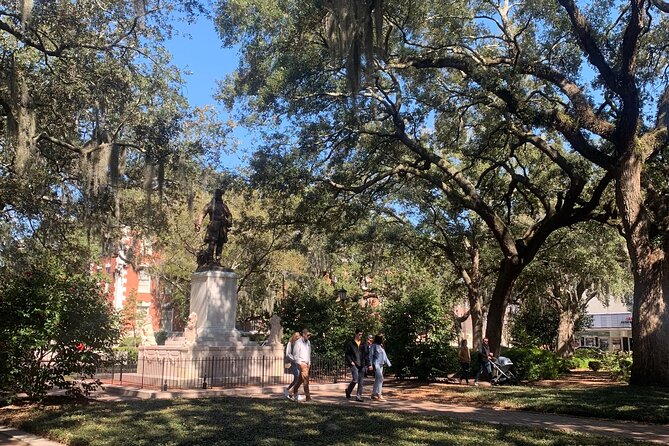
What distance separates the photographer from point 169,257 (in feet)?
119

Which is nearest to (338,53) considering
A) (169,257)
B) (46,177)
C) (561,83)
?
(561,83)

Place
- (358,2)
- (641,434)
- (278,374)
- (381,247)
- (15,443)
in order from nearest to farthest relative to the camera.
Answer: (15,443) < (641,434) < (358,2) < (278,374) < (381,247)

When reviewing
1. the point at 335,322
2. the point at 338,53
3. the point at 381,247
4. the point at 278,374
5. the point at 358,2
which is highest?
the point at 358,2

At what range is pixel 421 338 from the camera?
21203mm

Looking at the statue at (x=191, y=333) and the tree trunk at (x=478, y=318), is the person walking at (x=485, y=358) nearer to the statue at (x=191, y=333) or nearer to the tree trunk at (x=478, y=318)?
the tree trunk at (x=478, y=318)

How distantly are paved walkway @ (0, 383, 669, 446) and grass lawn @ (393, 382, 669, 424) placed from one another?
1.29ft

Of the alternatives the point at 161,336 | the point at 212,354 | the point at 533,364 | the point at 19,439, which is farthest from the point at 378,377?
the point at 161,336

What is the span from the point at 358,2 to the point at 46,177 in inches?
409

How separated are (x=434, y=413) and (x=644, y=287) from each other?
7.51m

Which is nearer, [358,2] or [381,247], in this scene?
[358,2]

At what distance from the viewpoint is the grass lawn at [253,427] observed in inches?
339

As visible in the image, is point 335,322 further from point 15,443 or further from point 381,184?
point 15,443

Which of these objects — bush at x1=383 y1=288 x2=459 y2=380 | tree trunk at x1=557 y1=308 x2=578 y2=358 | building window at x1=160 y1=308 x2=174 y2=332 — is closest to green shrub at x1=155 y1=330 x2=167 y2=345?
building window at x1=160 y1=308 x2=174 y2=332

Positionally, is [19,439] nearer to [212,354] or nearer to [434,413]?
[434,413]
